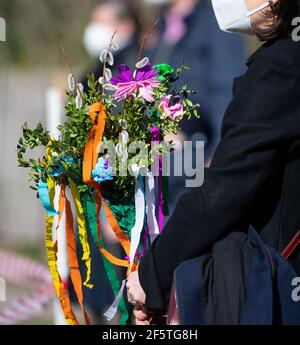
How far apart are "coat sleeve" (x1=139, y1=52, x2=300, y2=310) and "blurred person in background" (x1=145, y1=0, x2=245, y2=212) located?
1557 mm

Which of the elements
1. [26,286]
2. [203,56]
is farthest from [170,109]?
[26,286]

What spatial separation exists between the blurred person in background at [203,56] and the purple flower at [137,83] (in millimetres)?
1333

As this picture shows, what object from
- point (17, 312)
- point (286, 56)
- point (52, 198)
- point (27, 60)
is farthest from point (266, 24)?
point (27, 60)

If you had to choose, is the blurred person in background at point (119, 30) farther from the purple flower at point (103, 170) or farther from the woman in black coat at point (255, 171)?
the woman in black coat at point (255, 171)

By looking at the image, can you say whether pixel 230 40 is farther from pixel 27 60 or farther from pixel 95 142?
pixel 27 60

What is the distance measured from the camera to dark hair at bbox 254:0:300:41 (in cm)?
221

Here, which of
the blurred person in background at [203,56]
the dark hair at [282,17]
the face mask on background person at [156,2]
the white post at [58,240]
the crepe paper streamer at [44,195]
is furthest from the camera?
the face mask on background person at [156,2]

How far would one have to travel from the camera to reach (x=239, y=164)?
2.13m

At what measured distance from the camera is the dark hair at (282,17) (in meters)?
2.21

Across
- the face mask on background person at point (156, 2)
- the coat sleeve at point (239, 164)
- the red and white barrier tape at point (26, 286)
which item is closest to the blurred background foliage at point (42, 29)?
the red and white barrier tape at point (26, 286)

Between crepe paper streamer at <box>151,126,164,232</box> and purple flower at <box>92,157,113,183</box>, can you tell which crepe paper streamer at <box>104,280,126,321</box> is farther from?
purple flower at <box>92,157,113,183</box>

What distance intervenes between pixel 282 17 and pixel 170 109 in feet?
1.37

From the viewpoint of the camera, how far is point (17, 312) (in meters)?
5.05

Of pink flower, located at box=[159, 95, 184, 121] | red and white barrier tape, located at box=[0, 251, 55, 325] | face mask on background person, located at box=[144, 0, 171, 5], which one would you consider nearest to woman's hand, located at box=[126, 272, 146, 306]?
pink flower, located at box=[159, 95, 184, 121]
